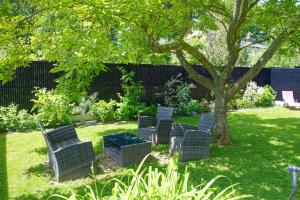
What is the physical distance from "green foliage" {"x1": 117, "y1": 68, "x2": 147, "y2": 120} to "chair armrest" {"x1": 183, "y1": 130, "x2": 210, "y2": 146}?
187 inches

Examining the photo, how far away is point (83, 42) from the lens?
14.4 ft

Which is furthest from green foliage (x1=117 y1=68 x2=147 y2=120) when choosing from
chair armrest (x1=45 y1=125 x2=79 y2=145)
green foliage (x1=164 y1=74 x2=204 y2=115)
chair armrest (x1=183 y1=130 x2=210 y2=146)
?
chair armrest (x1=183 y1=130 x2=210 y2=146)

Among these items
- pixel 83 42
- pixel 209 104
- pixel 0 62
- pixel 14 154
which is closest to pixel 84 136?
pixel 14 154

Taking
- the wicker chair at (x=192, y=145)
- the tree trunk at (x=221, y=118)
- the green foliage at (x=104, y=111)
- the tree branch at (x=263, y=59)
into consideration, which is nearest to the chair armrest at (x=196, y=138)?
the wicker chair at (x=192, y=145)

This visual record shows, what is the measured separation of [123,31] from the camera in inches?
210

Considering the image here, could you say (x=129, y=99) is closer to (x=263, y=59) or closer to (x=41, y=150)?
(x=41, y=150)

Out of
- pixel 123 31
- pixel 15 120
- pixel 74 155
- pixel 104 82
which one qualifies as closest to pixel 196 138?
pixel 74 155

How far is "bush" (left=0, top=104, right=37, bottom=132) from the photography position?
916 cm

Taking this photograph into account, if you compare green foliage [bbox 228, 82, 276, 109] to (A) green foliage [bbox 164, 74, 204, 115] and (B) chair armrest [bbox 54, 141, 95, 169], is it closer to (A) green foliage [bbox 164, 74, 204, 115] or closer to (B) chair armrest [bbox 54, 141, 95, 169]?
(A) green foliage [bbox 164, 74, 204, 115]

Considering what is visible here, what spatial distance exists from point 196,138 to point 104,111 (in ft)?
17.1

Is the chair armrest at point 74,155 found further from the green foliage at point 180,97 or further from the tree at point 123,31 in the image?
the green foliage at point 180,97

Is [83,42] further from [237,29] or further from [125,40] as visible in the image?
[237,29]

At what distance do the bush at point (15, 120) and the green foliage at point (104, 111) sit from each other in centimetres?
220

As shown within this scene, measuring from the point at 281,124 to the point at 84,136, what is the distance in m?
6.79
